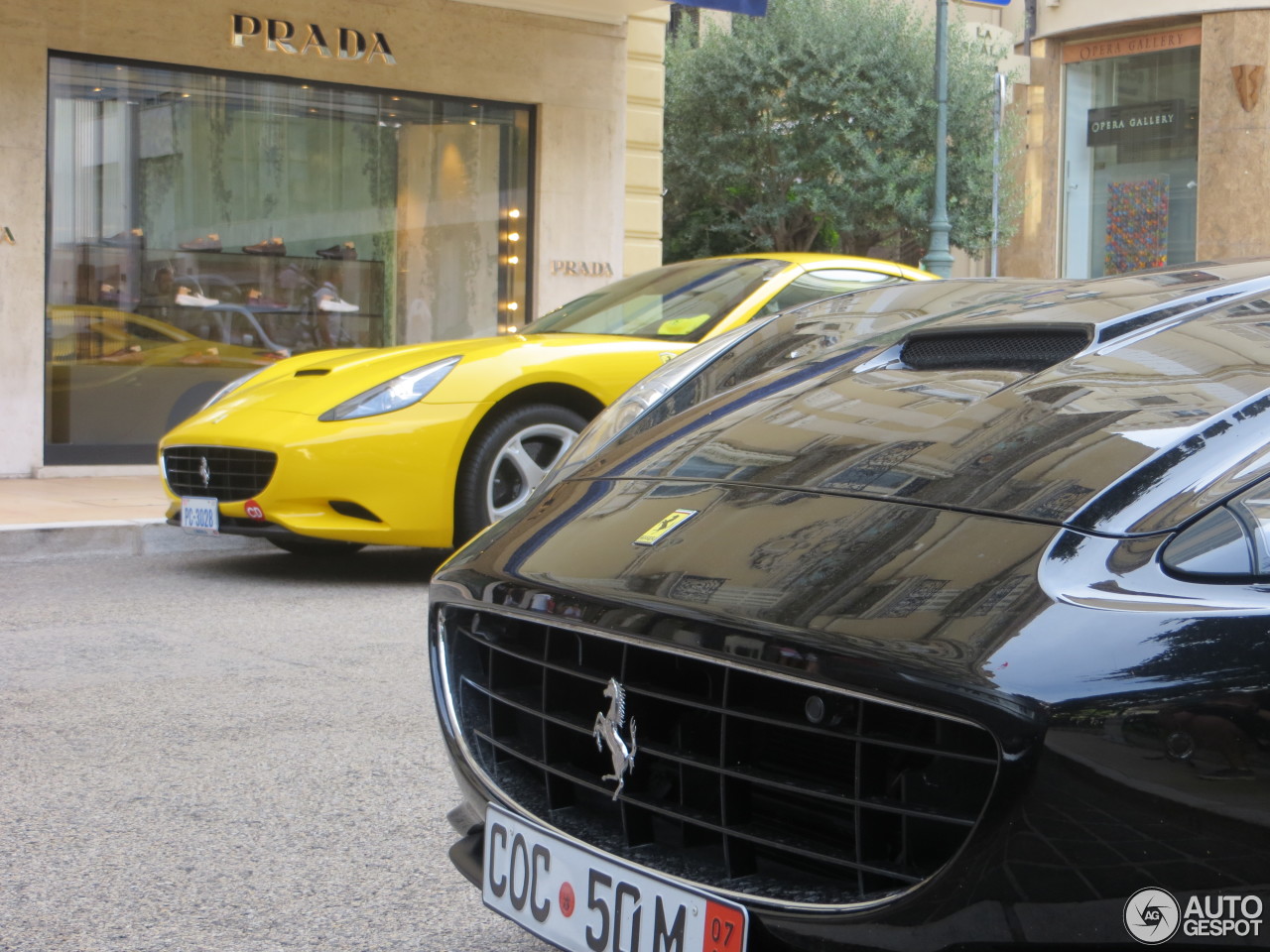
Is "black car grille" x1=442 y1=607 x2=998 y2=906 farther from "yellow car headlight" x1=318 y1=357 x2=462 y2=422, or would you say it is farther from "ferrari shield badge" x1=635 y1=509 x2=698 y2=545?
"yellow car headlight" x1=318 y1=357 x2=462 y2=422

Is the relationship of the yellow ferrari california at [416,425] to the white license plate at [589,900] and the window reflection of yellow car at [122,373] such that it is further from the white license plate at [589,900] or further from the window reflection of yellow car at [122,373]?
the window reflection of yellow car at [122,373]

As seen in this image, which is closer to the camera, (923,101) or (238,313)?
(238,313)

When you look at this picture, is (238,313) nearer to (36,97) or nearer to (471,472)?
(36,97)

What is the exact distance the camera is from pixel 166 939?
8.12ft

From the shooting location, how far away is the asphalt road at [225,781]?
8.40 ft

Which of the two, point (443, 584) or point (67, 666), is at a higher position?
point (443, 584)

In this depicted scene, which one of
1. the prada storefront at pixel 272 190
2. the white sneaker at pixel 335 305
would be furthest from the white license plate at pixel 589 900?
the white sneaker at pixel 335 305

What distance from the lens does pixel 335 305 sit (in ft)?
39.7

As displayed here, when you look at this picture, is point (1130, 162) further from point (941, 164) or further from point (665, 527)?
point (665, 527)

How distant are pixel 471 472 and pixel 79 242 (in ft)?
20.5

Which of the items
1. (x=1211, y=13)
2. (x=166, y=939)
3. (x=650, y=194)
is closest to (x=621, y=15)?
(x=650, y=194)

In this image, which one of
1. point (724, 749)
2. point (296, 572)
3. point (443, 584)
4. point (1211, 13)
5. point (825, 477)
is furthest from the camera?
point (1211, 13)

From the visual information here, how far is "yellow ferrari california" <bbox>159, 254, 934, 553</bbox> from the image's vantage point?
5.73m

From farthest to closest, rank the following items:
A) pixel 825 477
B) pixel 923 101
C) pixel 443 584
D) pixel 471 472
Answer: pixel 923 101 → pixel 471 472 → pixel 443 584 → pixel 825 477
